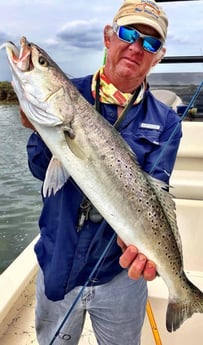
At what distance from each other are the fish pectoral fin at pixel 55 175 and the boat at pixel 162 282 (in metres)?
0.97

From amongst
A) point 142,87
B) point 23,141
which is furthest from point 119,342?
point 23,141

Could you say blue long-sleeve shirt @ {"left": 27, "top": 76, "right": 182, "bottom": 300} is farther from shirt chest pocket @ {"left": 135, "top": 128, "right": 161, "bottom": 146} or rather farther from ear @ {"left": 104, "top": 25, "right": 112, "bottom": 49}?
ear @ {"left": 104, "top": 25, "right": 112, "bottom": 49}

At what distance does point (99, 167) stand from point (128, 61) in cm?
52

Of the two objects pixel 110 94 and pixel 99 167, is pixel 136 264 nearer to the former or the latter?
pixel 99 167

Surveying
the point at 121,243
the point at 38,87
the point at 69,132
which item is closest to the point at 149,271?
the point at 121,243

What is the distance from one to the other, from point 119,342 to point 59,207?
81 centimetres

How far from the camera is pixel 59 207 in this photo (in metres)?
2.23

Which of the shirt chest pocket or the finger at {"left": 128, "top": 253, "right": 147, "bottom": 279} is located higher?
the shirt chest pocket

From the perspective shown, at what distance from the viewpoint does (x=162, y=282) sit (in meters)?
3.43

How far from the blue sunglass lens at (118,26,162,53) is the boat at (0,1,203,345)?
3.09 ft

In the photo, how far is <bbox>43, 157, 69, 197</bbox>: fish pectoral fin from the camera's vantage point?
77.7 inches

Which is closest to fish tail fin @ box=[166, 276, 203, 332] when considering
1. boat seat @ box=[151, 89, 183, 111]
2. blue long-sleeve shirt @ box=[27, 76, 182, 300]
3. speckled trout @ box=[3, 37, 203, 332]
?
speckled trout @ box=[3, 37, 203, 332]

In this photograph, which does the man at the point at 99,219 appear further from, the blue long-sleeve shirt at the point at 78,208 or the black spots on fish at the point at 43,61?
the black spots on fish at the point at 43,61

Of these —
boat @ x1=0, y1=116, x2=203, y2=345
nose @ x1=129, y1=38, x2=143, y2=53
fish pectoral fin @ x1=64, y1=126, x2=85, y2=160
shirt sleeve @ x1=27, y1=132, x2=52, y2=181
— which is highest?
nose @ x1=129, y1=38, x2=143, y2=53
